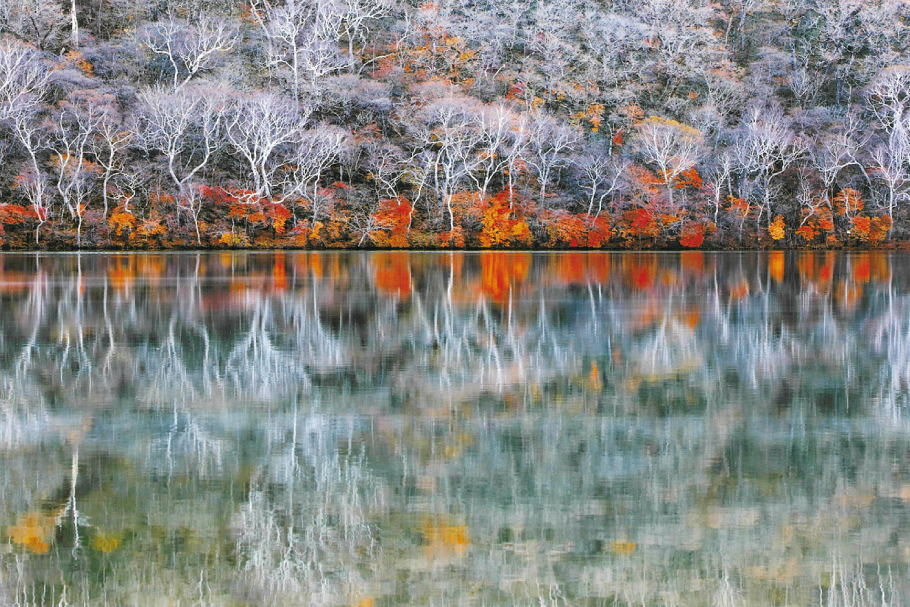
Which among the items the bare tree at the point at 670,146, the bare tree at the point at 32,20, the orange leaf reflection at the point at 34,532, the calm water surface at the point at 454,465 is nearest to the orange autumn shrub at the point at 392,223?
the bare tree at the point at 670,146

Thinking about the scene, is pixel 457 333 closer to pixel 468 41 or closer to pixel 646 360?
pixel 646 360

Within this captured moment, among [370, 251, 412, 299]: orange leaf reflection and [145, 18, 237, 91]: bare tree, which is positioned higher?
[145, 18, 237, 91]: bare tree

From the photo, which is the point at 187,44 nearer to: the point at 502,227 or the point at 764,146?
the point at 502,227

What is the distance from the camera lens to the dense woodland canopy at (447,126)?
2141 inches

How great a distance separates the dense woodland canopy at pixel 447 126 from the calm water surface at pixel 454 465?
41098 mm

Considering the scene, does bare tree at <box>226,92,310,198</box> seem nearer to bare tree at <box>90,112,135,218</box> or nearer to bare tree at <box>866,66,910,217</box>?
bare tree at <box>90,112,135,218</box>

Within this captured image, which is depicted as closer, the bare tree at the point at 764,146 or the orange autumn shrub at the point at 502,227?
the orange autumn shrub at the point at 502,227

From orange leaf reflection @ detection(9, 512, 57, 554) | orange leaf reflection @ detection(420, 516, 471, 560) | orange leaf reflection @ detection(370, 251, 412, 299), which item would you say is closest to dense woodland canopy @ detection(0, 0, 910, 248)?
orange leaf reflection @ detection(370, 251, 412, 299)

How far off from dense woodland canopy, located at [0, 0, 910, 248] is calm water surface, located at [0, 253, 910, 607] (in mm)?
41098

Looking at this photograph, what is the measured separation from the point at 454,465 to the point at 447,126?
2054 inches

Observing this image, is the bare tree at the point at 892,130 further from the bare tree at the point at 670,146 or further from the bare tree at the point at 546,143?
the bare tree at the point at 546,143

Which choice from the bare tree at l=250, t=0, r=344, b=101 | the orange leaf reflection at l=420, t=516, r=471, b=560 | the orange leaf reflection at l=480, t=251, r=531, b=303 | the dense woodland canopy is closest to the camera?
the orange leaf reflection at l=420, t=516, r=471, b=560

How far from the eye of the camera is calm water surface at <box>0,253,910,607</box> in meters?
4.76

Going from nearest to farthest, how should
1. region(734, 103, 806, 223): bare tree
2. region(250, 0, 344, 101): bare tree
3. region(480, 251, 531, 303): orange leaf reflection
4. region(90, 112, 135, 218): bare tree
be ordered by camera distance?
region(480, 251, 531, 303): orange leaf reflection → region(90, 112, 135, 218): bare tree → region(734, 103, 806, 223): bare tree → region(250, 0, 344, 101): bare tree
